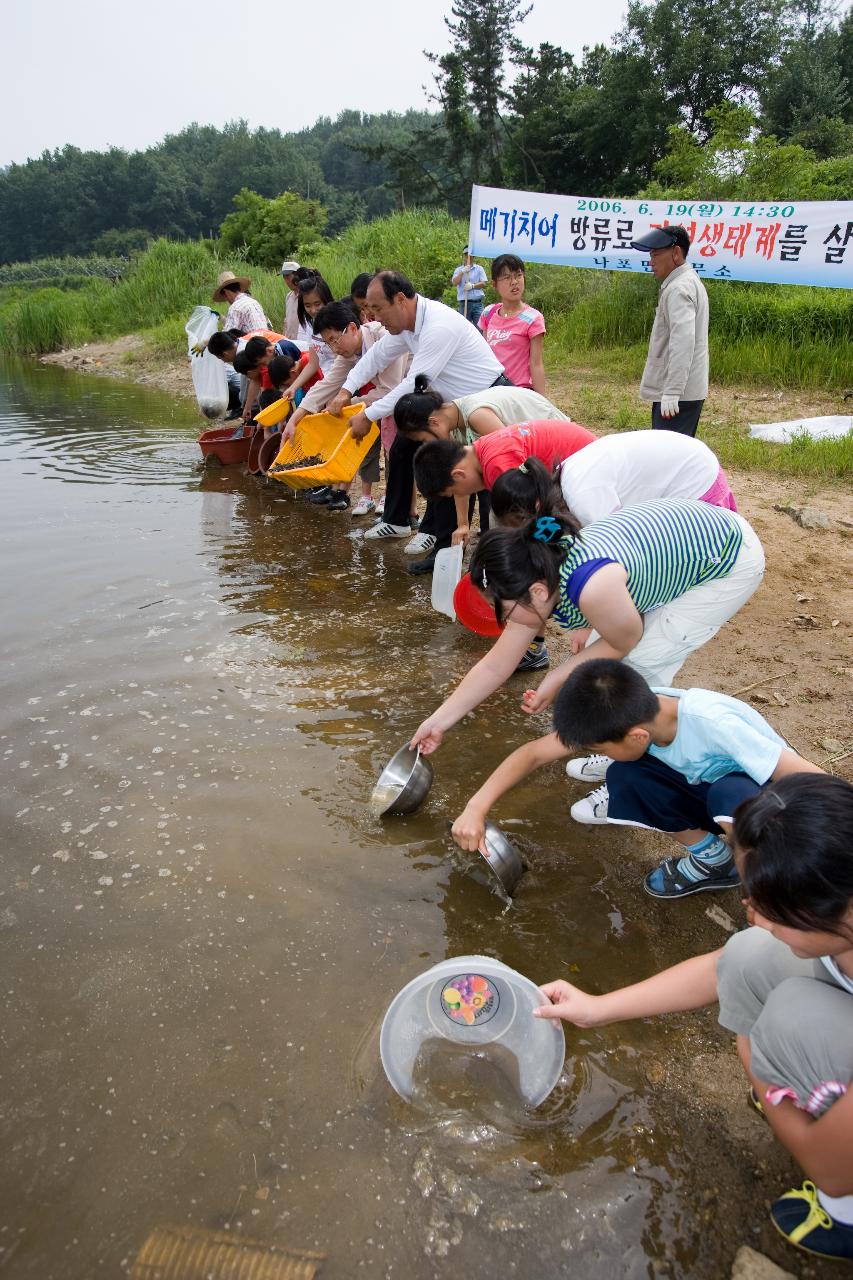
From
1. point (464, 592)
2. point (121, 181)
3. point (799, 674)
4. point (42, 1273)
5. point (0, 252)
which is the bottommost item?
point (42, 1273)

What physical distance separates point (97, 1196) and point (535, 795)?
1738 millimetres

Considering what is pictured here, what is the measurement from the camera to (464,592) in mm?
3477

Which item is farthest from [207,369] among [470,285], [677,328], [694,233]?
[677,328]

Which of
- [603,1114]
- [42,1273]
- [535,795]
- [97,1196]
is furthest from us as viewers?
[535,795]

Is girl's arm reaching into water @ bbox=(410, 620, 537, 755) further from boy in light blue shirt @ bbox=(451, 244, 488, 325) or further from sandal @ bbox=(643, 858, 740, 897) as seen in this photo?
boy in light blue shirt @ bbox=(451, 244, 488, 325)

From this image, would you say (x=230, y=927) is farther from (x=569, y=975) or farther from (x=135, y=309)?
(x=135, y=309)

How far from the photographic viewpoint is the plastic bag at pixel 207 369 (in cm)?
799

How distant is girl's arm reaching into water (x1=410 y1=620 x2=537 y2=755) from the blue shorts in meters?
0.44

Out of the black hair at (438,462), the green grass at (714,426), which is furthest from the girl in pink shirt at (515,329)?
the black hair at (438,462)

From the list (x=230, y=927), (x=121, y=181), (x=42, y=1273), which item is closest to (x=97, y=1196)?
(x=42, y=1273)

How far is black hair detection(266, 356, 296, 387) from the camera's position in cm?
640

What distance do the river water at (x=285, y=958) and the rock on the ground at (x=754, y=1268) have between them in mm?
63

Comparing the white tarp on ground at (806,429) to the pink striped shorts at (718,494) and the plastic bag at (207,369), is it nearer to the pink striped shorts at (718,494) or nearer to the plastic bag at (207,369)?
the pink striped shorts at (718,494)

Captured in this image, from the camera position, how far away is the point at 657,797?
2195 millimetres
